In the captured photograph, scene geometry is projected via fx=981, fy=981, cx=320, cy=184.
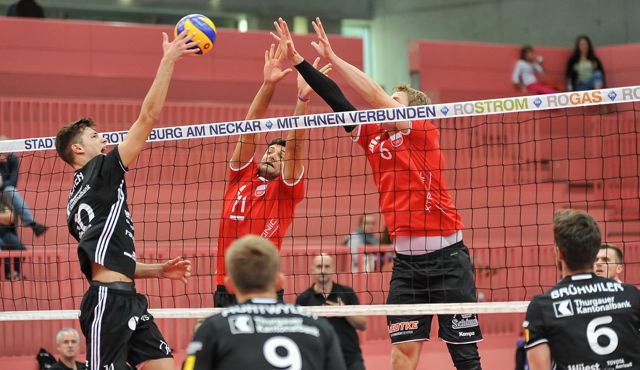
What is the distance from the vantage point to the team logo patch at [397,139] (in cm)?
771

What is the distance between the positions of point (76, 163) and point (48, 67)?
1011 cm

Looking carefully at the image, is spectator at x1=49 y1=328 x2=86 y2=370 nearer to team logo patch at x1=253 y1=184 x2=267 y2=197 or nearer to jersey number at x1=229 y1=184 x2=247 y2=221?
jersey number at x1=229 y1=184 x2=247 y2=221

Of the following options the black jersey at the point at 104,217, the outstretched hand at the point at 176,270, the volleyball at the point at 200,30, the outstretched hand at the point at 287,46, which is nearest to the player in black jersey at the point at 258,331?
the black jersey at the point at 104,217

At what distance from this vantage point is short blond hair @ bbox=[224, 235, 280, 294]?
4.39 metres

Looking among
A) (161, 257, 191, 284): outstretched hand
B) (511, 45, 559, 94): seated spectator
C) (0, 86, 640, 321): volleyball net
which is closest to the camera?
(161, 257, 191, 284): outstretched hand

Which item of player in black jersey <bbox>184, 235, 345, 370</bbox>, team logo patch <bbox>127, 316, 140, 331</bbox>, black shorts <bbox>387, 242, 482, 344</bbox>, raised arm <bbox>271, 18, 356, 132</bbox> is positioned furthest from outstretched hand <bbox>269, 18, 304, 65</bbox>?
player in black jersey <bbox>184, 235, 345, 370</bbox>

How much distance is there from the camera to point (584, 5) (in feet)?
71.8

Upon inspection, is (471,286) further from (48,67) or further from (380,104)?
(48,67)

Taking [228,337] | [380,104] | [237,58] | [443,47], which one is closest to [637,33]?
[443,47]

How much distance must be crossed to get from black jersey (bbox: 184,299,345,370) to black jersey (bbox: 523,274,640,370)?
4.11 ft

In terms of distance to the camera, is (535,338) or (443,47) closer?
(535,338)

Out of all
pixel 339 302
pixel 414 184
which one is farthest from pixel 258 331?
pixel 339 302

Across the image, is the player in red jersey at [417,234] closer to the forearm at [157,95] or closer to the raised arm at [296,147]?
the raised arm at [296,147]

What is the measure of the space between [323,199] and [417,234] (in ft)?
26.4
